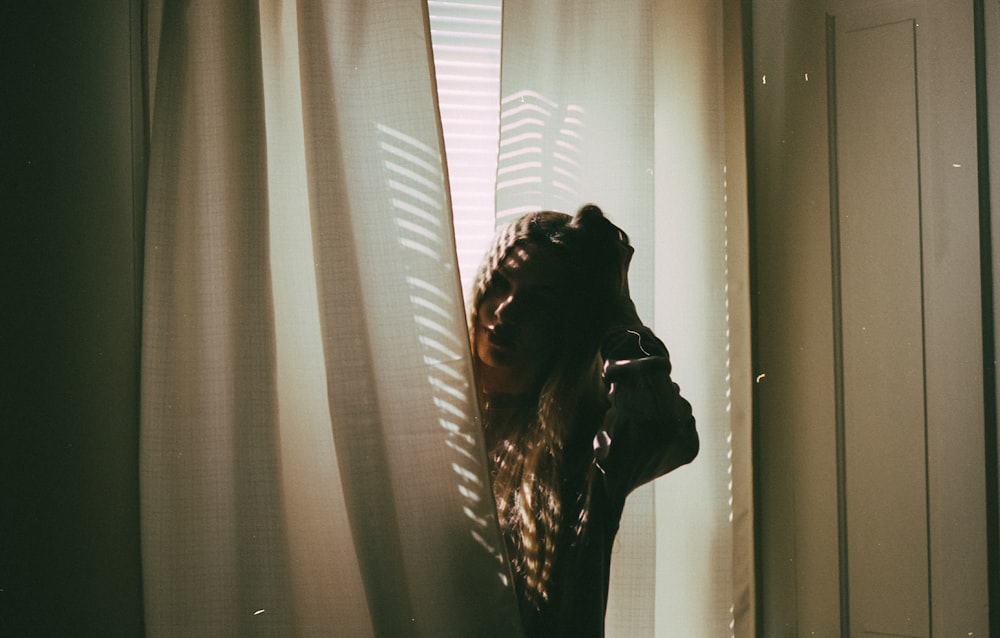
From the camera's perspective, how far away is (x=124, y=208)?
0.96 meters

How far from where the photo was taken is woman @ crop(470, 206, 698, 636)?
3.00ft

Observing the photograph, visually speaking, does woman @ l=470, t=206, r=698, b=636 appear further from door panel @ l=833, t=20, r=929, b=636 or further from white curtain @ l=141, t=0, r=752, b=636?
door panel @ l=833, t=20, r=929, b=636

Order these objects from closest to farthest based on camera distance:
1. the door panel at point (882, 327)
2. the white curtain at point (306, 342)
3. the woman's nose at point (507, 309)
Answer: the white curtain at point (306, 342), the woman's nose at point (507, 309), the door panel at point (882, 327)

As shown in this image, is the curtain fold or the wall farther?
the curtain fold

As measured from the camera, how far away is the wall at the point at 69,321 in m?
0.89

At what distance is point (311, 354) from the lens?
948 mm

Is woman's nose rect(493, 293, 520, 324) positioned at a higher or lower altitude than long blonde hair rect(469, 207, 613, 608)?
higher

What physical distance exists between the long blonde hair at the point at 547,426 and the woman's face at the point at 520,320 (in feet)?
0.04

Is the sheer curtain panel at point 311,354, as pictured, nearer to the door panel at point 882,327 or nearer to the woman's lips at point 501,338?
the woman's lips at point 501,338

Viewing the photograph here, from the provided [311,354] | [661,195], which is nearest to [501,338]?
[311,354]

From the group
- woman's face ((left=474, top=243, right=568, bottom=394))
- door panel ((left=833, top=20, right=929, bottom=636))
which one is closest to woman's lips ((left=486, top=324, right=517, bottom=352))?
woman's face ((left=474, top=243, right=568, bottom=394))

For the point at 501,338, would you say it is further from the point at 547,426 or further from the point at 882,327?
the point at 882,327

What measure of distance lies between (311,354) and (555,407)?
345mm

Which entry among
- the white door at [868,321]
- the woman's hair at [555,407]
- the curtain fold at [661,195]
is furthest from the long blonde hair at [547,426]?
the white door at [868,321]
